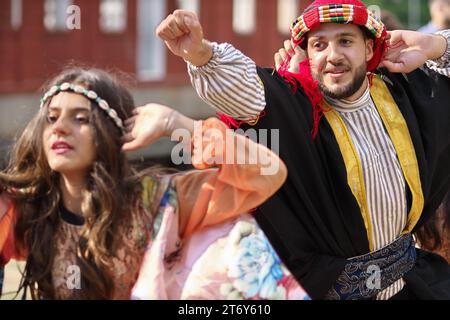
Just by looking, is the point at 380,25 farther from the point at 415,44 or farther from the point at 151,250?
the point at 151,250

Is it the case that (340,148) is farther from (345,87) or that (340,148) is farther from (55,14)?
(55,14)

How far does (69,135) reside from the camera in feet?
10.8

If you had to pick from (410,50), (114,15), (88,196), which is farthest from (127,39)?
(88,196)

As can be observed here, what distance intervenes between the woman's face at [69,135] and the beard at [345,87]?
960 mm

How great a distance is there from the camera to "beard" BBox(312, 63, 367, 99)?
381 centimetres

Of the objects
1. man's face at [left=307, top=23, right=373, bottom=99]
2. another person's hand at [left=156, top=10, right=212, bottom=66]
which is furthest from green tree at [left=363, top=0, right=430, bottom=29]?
another person's hand at [left=156, top=10, right=212, bottom=66]

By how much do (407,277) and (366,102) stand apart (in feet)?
2.37

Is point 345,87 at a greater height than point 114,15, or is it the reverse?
point 345,87

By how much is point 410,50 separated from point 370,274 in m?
0.92

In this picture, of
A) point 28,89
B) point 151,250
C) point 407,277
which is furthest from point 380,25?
point 28,89

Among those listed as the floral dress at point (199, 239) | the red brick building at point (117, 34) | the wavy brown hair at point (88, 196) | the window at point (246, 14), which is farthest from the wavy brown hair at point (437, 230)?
the window at point (246, 14)

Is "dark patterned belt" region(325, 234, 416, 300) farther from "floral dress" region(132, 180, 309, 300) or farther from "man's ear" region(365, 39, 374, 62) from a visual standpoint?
"man's ear" region(365, 39, 374, 62)

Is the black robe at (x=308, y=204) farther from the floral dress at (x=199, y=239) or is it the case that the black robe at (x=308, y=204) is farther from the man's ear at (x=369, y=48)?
the floral dress at (x=199, y=239)

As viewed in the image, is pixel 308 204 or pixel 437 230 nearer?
pixel 308 204
